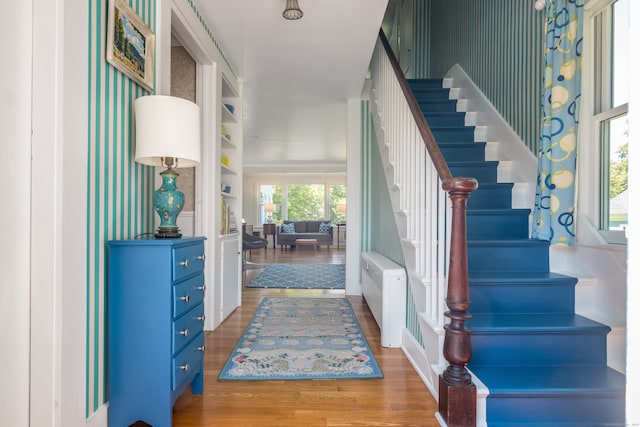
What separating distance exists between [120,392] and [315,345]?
142 cm

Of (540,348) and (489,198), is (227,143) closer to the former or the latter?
(489,198)

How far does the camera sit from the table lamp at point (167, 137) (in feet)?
5.07

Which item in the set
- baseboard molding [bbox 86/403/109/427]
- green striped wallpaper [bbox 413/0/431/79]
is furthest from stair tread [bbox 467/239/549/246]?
green striped wallpaper [bbox 413/0/431/79]

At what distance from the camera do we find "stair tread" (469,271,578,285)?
77.5 inches

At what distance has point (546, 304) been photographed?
199cm

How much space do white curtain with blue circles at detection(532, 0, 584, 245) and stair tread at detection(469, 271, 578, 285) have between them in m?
0.21

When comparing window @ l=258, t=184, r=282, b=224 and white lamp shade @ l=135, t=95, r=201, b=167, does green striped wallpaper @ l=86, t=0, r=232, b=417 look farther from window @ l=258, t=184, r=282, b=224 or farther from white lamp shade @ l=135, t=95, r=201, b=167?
window @ l=258, t=184, r=282, b=224

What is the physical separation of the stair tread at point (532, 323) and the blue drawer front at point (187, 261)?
1.43 m

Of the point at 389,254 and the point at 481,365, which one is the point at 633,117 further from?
the point at 389,254

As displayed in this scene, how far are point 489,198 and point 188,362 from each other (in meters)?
2.30

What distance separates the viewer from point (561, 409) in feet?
5.03

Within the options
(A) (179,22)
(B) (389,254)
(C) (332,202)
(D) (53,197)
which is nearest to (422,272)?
(B) (389,254)

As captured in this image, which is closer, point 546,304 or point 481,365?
point 481,365

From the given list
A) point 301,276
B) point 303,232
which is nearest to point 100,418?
point 301,276
